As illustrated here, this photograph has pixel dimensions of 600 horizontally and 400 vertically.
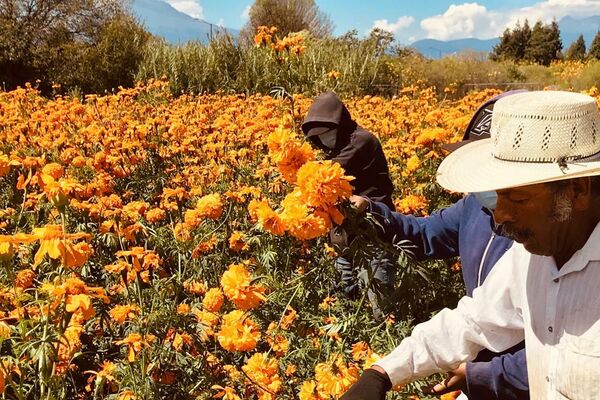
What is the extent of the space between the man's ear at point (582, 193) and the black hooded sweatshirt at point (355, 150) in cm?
195

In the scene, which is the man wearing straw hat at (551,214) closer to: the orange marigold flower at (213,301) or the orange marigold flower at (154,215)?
the orange marigold flower at (213,301)

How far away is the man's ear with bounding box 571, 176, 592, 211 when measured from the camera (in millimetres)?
1169

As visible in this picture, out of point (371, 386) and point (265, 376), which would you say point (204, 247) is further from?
point (371, 386)

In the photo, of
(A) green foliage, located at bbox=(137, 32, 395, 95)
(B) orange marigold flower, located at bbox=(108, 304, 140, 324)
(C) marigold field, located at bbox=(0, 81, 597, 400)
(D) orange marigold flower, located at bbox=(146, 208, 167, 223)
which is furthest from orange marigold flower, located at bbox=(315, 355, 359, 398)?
(A) green foliage, located at bbox=(137, 32, 395, 95)

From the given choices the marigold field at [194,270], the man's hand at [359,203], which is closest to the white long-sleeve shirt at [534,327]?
the marigold field at [194,270]

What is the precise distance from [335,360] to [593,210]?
0.95 m

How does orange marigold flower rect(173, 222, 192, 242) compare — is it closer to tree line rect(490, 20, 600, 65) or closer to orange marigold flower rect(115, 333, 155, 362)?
orange marigold flower rect(115, 333, 155, 362)

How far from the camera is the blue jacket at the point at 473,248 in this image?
1.67 metres

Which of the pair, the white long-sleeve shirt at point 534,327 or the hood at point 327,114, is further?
the hood at point 327,114

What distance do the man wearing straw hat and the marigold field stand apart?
1.62 feet

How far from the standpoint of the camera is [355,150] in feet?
10.4

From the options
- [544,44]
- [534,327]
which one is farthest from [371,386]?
[544,44]

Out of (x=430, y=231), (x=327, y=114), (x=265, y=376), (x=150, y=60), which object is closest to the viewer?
(x=265, y=376)

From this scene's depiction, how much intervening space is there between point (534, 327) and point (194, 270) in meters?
2.09
